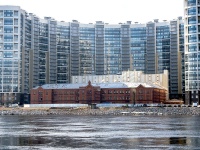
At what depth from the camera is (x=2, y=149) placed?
162ft

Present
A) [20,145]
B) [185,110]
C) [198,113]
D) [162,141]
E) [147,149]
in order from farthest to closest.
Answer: [185,110] < [198,113] < [162,141] < [20,145] < [147,149]

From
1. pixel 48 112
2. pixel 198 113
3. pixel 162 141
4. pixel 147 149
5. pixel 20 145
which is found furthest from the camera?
pixel 48 112

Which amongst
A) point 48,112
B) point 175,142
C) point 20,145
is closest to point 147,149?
point 175,142

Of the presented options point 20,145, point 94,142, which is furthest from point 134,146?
point 20,145

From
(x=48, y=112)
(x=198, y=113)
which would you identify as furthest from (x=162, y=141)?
(x=48, y=112)

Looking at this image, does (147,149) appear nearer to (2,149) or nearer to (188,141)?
(188,141)

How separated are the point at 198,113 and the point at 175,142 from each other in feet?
384

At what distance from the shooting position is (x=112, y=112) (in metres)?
185

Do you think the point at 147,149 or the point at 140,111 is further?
the point at 140,111

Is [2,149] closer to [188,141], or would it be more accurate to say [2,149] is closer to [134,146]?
[134,146]

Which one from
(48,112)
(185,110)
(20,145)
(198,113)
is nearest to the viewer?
(20,145)

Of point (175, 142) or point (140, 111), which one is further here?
point (140, 111)

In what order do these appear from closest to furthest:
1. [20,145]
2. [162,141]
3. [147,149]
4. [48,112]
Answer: [147,149] → [20,145] → [162,141] → [48,112]

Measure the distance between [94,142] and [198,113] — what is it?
119761 mm
